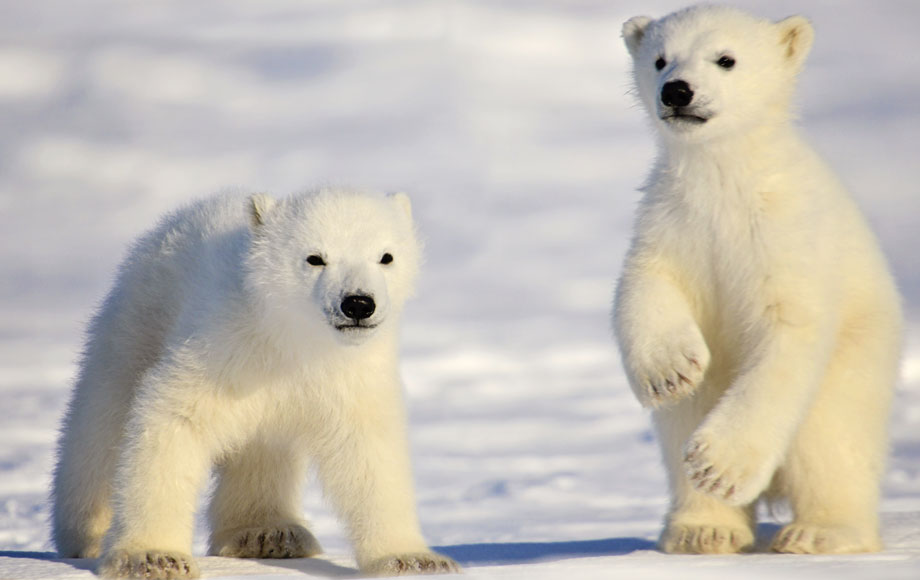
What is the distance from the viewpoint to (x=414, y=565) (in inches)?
246

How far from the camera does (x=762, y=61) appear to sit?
6.82 metres

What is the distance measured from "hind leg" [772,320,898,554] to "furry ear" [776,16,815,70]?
1513 mm

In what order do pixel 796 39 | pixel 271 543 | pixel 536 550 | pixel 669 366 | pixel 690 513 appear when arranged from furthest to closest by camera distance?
1. pixel 536 550
2. pixel 271 543
3. pixel 796 39
4. pixel 690 513
5. pixel 669 366

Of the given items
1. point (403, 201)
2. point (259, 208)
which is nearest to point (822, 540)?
point (403, 201)

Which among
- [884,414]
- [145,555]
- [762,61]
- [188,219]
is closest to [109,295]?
[188,219]

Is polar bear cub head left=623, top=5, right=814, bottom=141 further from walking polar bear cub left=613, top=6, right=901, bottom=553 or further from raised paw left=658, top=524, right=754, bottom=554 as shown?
raised paw left=658, top=524, right=754, bottom=554

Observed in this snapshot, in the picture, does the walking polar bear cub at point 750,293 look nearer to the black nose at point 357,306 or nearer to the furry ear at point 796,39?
the furry ear at point 796,39

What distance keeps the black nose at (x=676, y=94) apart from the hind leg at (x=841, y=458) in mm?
1568

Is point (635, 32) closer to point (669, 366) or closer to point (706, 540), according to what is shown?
point (669, 366)

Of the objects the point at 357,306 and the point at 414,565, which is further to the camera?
the point at 414,565

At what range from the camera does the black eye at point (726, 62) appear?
6.72m

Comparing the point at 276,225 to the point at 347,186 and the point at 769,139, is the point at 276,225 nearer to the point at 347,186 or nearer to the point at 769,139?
the point at 347,186

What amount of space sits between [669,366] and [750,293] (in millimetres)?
630

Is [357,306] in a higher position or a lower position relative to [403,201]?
lower
